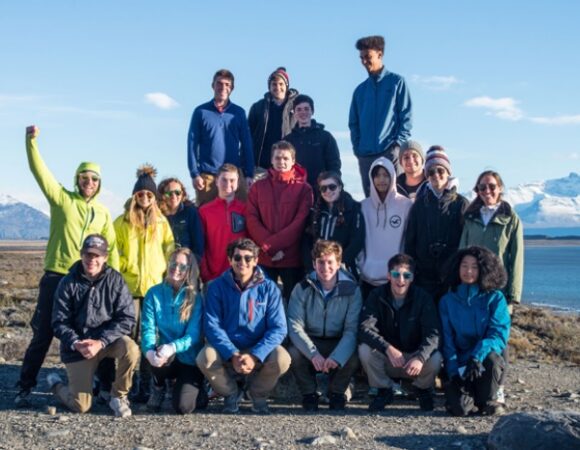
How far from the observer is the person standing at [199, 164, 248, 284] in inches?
401

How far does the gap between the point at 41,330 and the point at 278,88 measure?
5.03 metres

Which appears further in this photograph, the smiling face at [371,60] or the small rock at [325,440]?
the smiling face at [371,60]

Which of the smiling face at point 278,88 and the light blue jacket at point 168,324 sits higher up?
the smiling face at point 278,88

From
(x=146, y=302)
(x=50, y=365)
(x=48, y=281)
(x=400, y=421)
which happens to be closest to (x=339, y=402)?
(x=400, y=421)

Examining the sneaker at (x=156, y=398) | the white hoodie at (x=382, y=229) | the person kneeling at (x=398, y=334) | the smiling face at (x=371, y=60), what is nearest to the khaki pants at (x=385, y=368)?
the person kneeling at (x=398, y=334)

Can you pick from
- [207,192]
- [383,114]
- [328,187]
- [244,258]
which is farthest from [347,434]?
[383,114]

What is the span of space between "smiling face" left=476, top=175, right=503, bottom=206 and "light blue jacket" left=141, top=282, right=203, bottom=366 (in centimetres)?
379

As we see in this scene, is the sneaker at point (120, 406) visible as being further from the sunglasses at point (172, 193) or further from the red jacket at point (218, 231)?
the sunglasses at point (172, 193)

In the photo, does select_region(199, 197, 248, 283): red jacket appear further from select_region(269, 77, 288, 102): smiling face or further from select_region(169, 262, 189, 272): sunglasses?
select_region(269, 77, 288, 102): smiling face

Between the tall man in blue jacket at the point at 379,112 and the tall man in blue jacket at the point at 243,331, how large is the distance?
110 inches

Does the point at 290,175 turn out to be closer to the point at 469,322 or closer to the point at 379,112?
the point at 379,112

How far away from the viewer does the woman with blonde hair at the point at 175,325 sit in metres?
8.84

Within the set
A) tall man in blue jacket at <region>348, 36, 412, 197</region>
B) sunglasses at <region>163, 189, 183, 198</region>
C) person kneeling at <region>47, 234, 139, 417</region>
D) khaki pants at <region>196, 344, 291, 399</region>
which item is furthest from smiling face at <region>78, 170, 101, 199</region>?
tall man in blue jacket at <region>348, 36, 412, 197</region>

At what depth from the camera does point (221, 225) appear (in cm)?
1020
